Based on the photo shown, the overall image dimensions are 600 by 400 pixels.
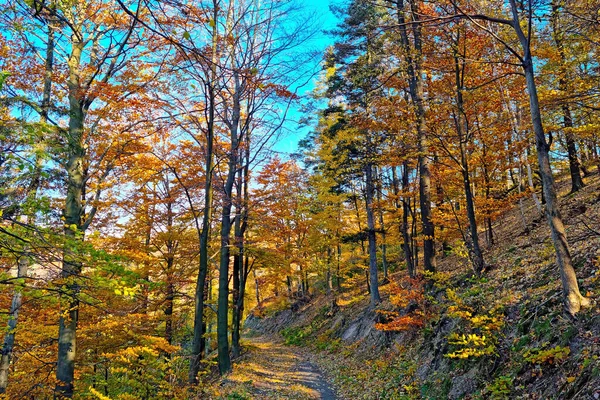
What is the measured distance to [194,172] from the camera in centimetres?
1430

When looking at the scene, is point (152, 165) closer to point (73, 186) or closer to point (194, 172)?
point (194, 172)

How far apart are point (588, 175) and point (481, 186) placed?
906 centimetres

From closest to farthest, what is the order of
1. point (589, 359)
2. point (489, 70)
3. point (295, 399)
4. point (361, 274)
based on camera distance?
1. point (589, 359)
2. point (295, 399)
3. point (489, 70)
4. point (361, 274)

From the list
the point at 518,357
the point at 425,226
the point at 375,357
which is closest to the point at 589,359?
the point at 518,357

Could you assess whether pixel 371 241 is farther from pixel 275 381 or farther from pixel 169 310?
pixel 169 310

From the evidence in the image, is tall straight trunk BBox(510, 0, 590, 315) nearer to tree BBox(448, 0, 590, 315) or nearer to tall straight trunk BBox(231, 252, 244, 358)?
tree BBox(448, 0, 590, 315)

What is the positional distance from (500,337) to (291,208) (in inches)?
451

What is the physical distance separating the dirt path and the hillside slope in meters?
0.68

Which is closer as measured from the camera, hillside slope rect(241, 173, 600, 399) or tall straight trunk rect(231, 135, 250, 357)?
hillside slope rect(241, 173, 600, 399)

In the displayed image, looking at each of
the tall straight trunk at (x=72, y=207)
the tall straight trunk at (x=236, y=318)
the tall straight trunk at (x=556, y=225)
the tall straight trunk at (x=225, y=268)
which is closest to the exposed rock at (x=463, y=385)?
the tall straight trunk at (x=556, y=225)

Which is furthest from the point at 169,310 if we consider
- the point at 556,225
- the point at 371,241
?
the point at 556,225

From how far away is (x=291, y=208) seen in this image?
16500mm

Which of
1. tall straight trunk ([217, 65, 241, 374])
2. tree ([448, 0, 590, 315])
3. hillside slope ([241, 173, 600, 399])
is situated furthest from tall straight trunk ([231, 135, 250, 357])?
tree ([448, 0, 590, 315])

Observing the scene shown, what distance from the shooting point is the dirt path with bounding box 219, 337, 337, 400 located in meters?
8.97
